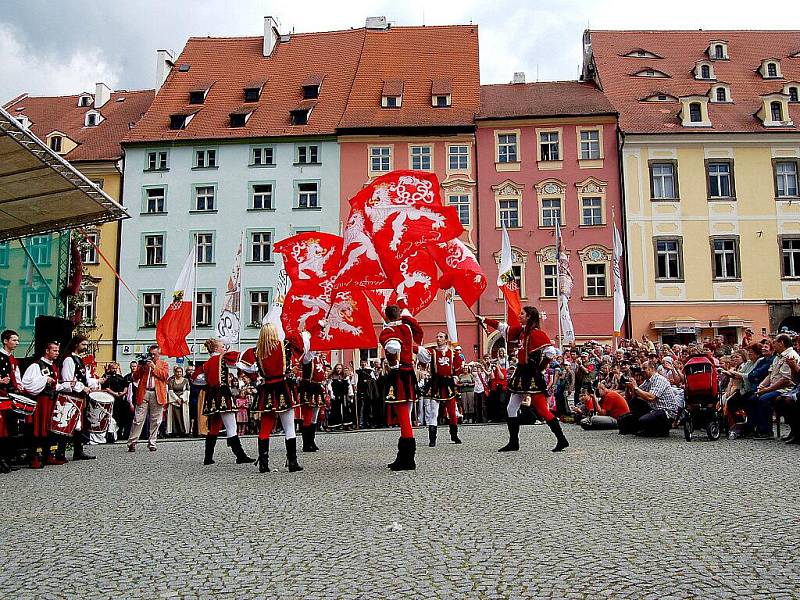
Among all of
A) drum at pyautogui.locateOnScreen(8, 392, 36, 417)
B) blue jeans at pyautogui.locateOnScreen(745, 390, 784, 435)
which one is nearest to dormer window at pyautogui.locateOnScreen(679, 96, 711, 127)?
blue jeans at pyautogui.locateOnScreen(745, 390, 784, 435)

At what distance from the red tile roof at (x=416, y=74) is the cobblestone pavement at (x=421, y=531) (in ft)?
102

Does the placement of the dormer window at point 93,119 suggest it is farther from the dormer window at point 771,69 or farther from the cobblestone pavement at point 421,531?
the cobblestone pavement at point 421,531

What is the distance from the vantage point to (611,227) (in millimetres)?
38312

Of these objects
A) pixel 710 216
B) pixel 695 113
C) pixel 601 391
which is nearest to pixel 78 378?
pixel 601 391

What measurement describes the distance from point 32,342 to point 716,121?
33.1m

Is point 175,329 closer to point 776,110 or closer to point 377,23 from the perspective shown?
point 776,110

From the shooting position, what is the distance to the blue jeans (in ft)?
44.9

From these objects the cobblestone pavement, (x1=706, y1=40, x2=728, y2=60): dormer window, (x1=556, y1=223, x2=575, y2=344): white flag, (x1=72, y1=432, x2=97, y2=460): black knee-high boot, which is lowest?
the cobblestone pavement

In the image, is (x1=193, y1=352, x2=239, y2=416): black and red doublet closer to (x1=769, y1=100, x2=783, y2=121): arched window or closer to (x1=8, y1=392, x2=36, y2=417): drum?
(x1=8, y1=392, x2=36, y2=417): drum

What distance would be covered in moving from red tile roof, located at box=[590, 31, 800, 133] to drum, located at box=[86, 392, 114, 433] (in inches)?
1158

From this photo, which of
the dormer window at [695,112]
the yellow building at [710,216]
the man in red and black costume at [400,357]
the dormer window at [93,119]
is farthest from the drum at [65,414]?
the dormer window at [93,119]

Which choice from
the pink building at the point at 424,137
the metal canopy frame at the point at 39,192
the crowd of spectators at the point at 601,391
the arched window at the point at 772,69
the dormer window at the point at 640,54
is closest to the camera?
the metal canopy frame at the point at 39,192

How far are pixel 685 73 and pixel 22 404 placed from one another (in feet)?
128

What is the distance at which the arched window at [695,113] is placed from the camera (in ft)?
127
